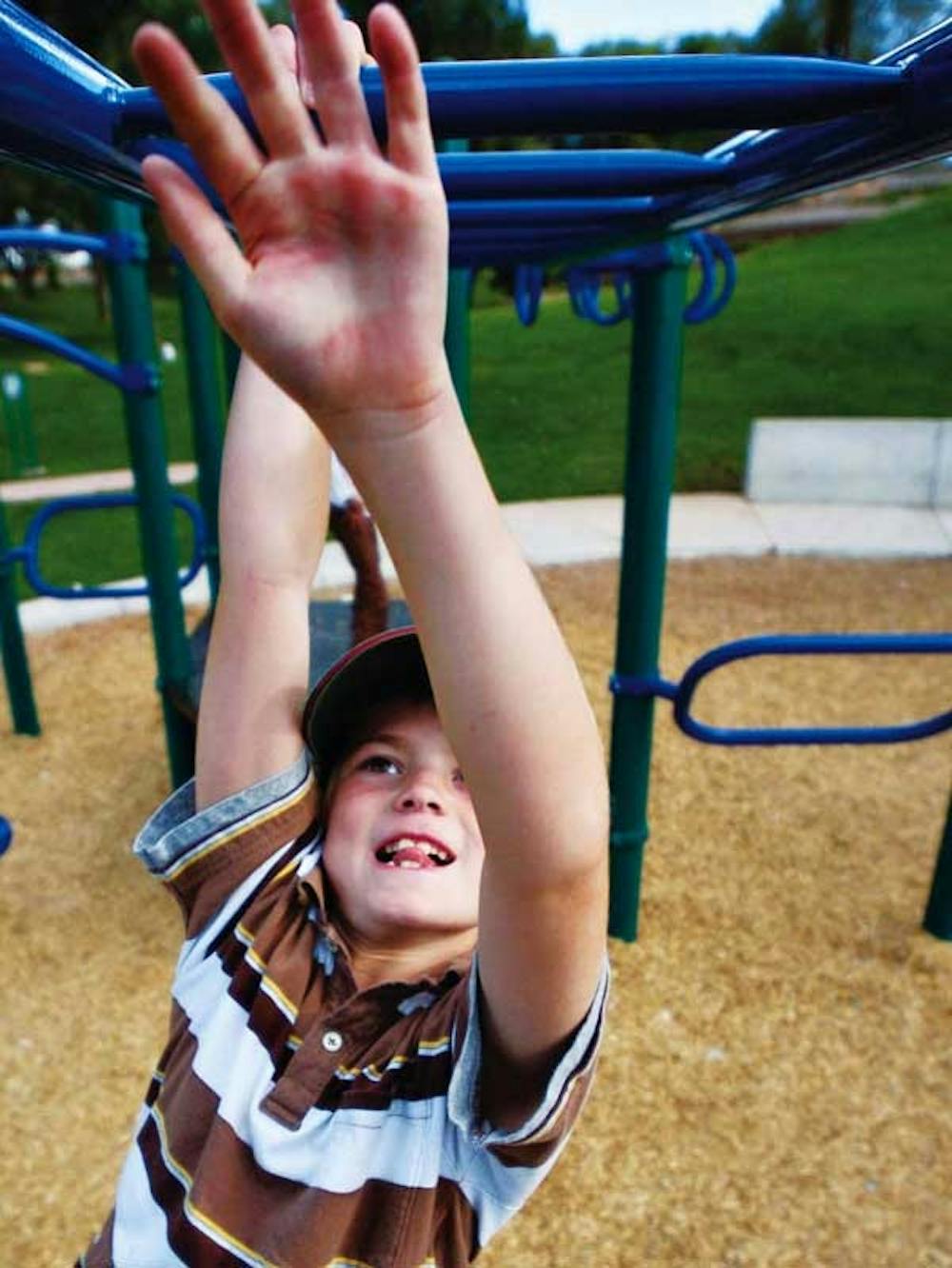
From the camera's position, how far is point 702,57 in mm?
657

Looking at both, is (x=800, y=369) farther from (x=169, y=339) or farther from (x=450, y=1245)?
(x=169, y=339)

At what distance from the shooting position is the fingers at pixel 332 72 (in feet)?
1.41

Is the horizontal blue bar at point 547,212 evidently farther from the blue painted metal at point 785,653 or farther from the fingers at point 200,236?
the fingers at point 200,236

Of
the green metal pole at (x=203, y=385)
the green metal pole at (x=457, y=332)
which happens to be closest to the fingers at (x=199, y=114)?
the green metal pole at (x=457, y=332)

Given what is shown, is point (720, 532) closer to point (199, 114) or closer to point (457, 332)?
point (457, 332)

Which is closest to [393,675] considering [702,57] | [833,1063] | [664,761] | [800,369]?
[702,57]

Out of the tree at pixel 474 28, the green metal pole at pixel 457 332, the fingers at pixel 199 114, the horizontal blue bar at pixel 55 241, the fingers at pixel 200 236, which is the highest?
the tree at pixel 474 28

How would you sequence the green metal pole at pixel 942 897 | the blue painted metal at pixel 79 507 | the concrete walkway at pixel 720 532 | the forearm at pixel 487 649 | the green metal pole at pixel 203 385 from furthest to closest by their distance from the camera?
the concrete walkway at pixel 720 532, the blue painted metal at pixel 79 507, the green metal pole at pixel 203 385, the green metal pole at pixel 942 897, the forearm at pixel 487 649

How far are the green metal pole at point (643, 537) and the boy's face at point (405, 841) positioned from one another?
3.89 ft

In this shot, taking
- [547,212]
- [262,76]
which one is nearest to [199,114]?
[262,76]

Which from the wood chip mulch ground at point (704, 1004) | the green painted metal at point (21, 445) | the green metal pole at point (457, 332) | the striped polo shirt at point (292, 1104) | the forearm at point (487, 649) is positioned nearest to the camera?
the forearm at point (487, 649)

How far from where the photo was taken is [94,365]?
8.67 ft

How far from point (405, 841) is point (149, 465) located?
1.88m

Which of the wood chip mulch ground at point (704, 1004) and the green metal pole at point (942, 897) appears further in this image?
the green metal pole at point (942, 897)
